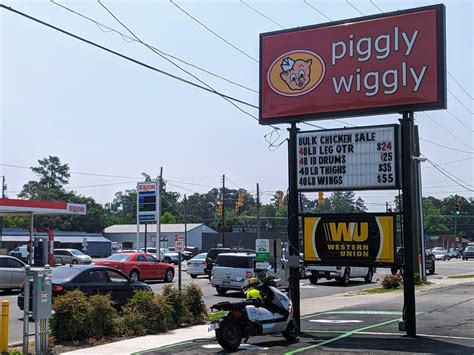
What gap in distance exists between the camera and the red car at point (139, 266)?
28641 mm

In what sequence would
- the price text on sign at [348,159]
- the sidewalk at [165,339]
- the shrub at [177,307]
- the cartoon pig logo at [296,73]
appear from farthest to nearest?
the shrub at [177,307] < the cartoon pig logo at [296,73] < the price text on sign at [348,159] < the sidewalk at [165,339]

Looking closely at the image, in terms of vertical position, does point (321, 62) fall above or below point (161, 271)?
above

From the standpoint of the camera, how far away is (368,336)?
1315cm

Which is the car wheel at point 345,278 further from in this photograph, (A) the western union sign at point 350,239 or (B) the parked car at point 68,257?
(B) the parked car at point 68,257

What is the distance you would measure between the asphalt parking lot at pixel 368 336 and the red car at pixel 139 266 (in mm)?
12450

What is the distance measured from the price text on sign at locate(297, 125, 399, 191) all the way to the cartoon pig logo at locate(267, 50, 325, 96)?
1.14 m

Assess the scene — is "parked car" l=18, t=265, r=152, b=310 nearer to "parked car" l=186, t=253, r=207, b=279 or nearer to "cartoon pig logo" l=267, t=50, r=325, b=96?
"cartoon pig logo" l=267, t=50, r=325, b=96

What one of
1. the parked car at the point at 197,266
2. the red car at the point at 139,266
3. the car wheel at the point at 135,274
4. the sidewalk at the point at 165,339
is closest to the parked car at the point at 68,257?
the parked car at the point at 197,266

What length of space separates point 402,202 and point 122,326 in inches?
257

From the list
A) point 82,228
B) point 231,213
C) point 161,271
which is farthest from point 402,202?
point 231,213

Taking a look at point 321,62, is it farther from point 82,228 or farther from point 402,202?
point 82,228

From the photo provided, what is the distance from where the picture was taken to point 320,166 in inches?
553

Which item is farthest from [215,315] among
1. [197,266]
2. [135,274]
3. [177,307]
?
[197,266]

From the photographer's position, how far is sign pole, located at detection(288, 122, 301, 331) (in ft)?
45.8
